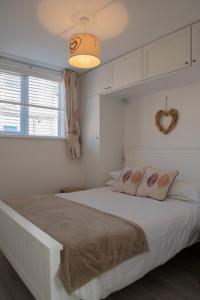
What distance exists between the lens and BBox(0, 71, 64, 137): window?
330cm

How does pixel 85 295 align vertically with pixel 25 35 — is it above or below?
below

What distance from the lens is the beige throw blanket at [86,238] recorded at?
4.53 feet

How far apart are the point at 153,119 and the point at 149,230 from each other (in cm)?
196

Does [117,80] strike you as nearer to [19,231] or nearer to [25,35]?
[25,35]

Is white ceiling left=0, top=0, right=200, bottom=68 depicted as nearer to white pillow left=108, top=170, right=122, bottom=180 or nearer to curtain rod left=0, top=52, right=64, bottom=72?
curtain rod left=0, top=52, right=64, bottom=72

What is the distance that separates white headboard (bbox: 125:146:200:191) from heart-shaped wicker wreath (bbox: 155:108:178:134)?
0.27 m

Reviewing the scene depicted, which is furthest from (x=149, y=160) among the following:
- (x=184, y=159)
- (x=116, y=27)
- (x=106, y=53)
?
(x=116, y=27)

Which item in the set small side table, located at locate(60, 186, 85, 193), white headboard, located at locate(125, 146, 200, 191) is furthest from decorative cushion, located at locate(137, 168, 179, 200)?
small side table, located at locate(60, 186, 85, 193)

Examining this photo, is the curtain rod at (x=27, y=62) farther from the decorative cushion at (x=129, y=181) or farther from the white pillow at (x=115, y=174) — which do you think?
the decorative cushion at (x=129, y=181)

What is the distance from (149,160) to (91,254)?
2.18m

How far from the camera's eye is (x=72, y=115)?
3.79 meters

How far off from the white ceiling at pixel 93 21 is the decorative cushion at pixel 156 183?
1628mm

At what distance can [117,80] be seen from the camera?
3.25m

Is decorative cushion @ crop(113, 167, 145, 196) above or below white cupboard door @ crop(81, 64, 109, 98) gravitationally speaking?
below
